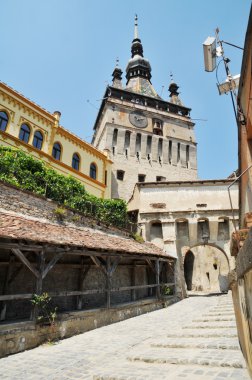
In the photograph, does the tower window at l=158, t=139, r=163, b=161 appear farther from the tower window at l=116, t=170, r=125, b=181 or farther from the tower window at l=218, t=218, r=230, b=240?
the tower window at l=218, t=218, r=230, b=240

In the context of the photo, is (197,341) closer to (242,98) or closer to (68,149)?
(242,98)

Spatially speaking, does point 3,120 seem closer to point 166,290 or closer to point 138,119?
point 166,290

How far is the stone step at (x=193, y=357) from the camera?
4.12m

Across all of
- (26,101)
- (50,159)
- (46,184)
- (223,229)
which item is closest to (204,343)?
(46,184)

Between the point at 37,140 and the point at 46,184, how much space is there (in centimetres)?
835

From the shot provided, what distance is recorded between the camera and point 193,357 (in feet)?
14.9

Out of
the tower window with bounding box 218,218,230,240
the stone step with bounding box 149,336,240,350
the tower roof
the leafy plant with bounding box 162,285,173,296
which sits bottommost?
the stone step with bounding box 149,336,240,350

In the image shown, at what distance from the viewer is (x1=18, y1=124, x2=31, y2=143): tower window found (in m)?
19.1

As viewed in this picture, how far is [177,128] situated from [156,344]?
111 feet

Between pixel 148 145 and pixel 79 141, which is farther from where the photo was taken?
pixel 148 145

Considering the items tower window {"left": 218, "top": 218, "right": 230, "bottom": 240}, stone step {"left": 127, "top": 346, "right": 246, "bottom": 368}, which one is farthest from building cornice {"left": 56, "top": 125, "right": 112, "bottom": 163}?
stone step {"left": 127, "top": 346, "right": 246, "bottom": 368}

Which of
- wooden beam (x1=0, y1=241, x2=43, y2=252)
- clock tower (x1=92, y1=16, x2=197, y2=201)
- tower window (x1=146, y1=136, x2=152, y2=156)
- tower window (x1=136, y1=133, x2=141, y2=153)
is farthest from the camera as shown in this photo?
tower window (x1=146, y1=136, x2=152, y2=156)

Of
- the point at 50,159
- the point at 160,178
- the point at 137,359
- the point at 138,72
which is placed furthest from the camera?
the point at 138,72

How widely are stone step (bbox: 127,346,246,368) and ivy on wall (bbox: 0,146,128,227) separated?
341 inches
